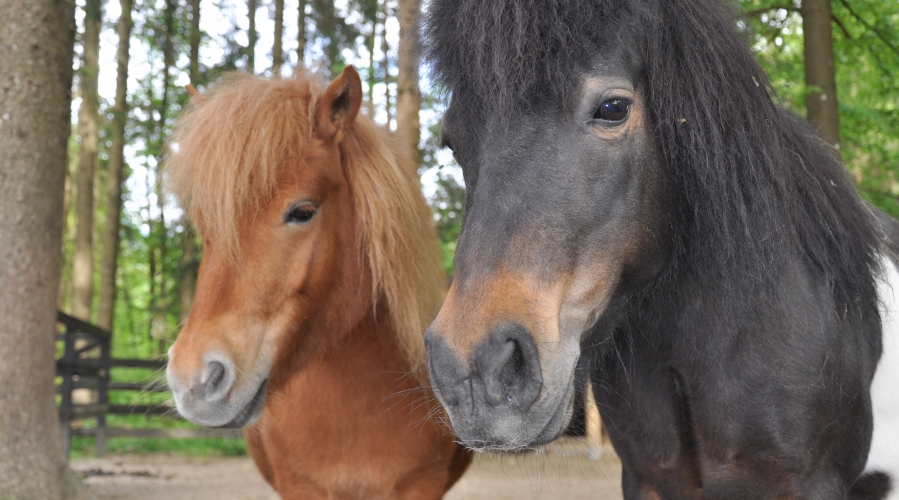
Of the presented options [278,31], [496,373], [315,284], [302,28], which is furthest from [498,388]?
[302,28]

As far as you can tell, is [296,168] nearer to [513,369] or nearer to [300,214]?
[300,214]

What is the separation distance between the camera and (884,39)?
25.4 feet

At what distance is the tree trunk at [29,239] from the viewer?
4293 millimetres

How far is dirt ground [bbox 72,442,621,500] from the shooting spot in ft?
24.0

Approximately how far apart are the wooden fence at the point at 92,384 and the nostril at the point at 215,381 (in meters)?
6.43

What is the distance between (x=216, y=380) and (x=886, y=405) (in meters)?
2.44

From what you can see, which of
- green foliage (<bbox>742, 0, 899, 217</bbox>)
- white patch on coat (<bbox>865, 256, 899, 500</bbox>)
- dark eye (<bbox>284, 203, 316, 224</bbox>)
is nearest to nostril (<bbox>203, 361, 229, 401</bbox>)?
dark eye (<bbox>284, 203, 316, 224</bbox>)

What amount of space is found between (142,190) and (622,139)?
62.1ft

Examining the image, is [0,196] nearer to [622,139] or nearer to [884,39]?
[622,139]

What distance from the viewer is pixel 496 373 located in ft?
5.13

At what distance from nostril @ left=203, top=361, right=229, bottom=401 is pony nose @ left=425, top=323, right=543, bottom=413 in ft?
4.25

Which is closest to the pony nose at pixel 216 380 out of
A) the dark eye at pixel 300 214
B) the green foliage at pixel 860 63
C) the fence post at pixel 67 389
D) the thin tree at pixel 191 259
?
the dark eye at pixel 300 214

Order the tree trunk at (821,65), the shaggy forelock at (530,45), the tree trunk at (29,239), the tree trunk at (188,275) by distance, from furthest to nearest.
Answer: the tree trunk at (188,275) < the tree trunk at (821,65) < the tree trunk at (29,239) < the shaggy forelock at (530,45)

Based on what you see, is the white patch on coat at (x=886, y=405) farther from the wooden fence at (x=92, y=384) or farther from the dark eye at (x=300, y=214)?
the wooden fence at (x=92, y=384)
